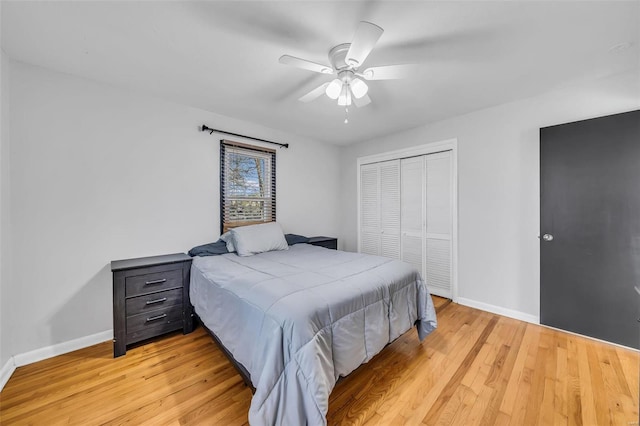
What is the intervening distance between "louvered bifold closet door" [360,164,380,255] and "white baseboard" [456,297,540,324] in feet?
4.80

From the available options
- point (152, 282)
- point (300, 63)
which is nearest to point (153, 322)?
point (152, 282)

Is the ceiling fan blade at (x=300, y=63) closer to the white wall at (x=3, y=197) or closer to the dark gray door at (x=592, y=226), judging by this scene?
the white wall at (x=3, y=197)

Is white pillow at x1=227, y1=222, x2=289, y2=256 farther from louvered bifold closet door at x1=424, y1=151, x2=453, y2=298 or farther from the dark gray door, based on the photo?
the dark gray door

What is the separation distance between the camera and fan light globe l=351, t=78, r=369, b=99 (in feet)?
6.07

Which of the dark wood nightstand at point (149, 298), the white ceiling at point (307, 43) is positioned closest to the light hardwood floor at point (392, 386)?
the dark wood nightstand at point (149, 298)

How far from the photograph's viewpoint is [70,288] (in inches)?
85.6

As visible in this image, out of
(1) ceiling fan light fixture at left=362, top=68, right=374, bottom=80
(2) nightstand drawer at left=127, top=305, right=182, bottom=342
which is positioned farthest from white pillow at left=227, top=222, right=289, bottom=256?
(1) ceiling fan light fixture at left=362, top=68, right=374, bottom=80

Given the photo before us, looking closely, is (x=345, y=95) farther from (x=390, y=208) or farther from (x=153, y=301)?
(x=153, y=301)

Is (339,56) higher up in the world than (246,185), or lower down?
higher up

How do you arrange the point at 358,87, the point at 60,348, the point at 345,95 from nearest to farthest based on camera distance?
the point at 358,87
the point at 345,95
the point at 60,348

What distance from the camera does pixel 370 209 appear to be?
428cm

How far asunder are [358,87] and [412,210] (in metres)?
2.34

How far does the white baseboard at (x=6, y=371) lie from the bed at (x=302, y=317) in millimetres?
1268

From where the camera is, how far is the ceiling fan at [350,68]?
1440 millimetres
